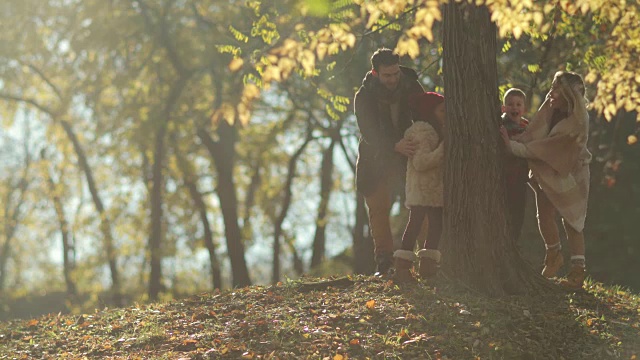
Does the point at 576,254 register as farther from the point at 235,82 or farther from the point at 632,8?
the point at 235,82

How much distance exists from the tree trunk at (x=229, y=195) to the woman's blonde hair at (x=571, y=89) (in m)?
13.0

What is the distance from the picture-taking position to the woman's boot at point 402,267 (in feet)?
26.2

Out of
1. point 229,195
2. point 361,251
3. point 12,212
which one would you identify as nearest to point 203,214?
point 229,195

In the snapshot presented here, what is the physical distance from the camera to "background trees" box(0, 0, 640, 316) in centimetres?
906

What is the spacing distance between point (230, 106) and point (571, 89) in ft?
9.91

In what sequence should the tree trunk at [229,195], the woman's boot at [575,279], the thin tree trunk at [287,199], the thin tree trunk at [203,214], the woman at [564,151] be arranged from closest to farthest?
the woman at [564,151] < the woman's boot at [575,279] < the tree trunk at [229,195] < the thin tree trunk at [203,214] < the thin tree trunk at [287,199]

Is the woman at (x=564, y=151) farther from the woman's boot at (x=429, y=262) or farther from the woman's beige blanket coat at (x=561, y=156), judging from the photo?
the woman's boot at (x=429, y=262)

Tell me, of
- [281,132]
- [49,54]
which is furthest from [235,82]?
[49,54]

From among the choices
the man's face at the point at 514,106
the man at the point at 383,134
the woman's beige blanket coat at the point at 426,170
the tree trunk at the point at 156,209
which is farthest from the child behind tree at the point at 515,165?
the tree trunk at the point at 156,209

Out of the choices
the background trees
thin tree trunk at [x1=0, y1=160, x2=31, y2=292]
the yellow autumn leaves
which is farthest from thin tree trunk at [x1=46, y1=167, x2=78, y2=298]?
the yellow autumn leaves

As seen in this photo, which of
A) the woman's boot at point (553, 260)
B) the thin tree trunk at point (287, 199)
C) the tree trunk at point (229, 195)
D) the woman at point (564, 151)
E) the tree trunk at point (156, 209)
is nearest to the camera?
the woman at point (564, 151)

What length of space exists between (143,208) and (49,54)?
810cm

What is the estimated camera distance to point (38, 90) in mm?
26406

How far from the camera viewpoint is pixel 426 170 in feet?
25.8
